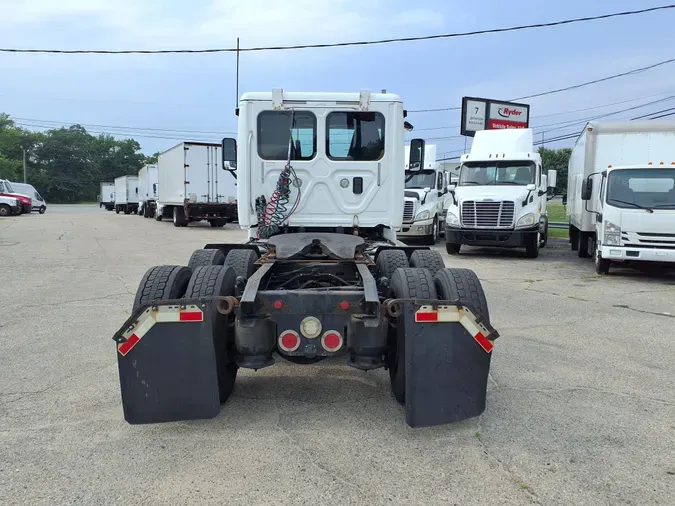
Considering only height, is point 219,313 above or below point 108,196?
below

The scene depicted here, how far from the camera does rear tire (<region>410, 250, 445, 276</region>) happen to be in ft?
17.7

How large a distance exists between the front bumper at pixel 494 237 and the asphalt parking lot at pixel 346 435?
765 cm

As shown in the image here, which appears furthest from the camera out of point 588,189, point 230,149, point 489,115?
point 489,115

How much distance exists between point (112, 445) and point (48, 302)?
5508 mm

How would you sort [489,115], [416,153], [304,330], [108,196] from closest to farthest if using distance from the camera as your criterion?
[304,330] < [416,153] < [489,115] < [108,196]

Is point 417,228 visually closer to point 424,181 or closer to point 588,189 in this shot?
point 424,181

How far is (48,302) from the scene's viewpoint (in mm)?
A: 8273

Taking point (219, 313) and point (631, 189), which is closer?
point (219, 313)

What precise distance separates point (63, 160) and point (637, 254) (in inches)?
3895

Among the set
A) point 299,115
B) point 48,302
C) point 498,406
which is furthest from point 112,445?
point 48,302

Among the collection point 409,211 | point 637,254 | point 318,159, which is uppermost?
point 318,159

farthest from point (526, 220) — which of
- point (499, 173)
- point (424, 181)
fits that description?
point (424, 181)

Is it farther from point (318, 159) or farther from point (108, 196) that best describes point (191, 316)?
point (108, 196)

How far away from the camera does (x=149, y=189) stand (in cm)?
3812
